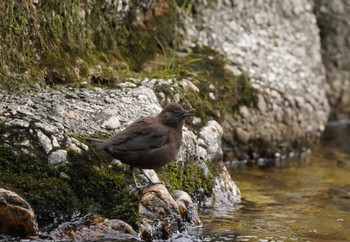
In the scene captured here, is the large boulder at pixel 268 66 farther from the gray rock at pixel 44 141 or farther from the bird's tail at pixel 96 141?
the gray rock at pixel 44 141

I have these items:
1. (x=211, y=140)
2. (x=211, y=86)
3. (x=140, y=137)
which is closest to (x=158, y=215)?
(x=140, y=137)

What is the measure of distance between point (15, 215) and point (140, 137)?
137 centimetres

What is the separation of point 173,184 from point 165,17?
3.36m

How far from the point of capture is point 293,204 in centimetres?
856

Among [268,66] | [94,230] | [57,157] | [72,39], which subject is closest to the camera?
[94,230]

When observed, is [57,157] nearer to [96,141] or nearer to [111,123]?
[96,141]

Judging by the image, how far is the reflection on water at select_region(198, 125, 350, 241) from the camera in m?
7.25

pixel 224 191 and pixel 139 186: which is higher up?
pixel 139 186

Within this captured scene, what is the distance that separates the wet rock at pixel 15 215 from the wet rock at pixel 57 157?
0.63 m

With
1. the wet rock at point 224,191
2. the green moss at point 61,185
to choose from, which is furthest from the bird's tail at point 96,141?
the wet rock at point 224,191

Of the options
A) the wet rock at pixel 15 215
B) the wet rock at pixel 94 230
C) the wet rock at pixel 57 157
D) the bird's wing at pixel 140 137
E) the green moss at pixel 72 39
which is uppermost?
the green moss at pixel 72 39

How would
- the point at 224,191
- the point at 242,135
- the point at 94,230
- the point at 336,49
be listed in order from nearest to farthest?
1. the point at 94,230
2. the point at 224,191
3. the point at 242,135
4. the point at 336,49

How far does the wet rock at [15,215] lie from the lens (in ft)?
19.9

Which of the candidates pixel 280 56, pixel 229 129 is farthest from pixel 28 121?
pixel 280 56
